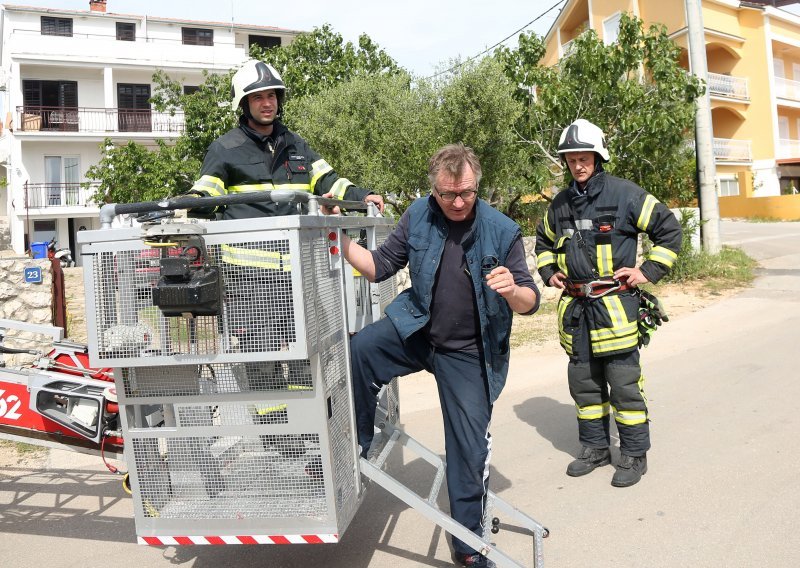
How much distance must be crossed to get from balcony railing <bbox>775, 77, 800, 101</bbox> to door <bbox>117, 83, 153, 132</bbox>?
2949cm

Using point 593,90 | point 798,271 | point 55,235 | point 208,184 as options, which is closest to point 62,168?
point 55,235

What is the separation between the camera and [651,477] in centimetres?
443

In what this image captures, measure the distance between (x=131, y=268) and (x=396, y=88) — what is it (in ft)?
49.1

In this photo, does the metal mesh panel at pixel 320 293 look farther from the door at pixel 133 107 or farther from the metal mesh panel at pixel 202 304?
the door at pixel 133 107

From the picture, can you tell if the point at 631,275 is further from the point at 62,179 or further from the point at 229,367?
the point at 62,179

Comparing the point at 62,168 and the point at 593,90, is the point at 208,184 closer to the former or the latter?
the point at 593,90

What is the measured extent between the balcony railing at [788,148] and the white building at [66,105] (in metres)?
25.9

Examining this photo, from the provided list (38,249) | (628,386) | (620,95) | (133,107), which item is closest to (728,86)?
(620,95)

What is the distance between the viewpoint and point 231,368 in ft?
9.36

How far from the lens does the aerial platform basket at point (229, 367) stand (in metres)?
2.67

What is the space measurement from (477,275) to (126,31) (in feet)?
120

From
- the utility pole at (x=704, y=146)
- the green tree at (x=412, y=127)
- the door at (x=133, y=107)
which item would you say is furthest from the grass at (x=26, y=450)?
the door at (x=133, y=107)

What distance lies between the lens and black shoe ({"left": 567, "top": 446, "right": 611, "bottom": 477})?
4570 millimetres

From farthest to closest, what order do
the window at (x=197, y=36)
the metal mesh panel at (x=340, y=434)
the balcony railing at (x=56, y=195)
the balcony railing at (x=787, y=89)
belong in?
the window at (x=197, y=36) → the balcony railing at (x=787, y=89) → the balcony railing at (x=56, y=195) → the metal mesh panel at (x=340, y=434)
